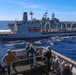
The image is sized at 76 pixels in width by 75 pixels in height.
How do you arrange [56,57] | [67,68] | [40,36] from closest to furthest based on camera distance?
[67,68]
[56,57]
[40,36]

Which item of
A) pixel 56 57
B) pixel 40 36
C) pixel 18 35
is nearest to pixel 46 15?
Result: pixel 40 36

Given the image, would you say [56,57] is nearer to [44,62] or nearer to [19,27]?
[44,62]

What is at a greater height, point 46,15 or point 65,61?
point 46,15

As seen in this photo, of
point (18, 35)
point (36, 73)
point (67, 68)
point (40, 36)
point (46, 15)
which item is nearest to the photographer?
point (67, 68)

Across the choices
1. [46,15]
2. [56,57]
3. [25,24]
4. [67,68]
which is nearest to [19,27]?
[25,24]

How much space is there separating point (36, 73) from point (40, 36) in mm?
63427

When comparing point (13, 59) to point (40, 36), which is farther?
point (40, 36)

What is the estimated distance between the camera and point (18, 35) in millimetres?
70750

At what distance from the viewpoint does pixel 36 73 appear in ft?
41.5

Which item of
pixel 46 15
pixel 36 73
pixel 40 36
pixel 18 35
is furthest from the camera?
pixel 46 15

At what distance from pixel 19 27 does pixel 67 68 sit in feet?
213

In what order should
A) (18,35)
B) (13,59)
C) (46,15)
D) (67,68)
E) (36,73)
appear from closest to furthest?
1. (67,68)
2. (13,59)
3. (36,73)
4. (18,35)
5. (46,15)

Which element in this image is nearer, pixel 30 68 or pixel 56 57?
pixel 30 68

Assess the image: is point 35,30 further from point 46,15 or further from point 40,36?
point 46,15
